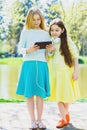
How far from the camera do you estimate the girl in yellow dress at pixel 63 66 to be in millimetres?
2789

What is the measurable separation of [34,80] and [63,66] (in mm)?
230

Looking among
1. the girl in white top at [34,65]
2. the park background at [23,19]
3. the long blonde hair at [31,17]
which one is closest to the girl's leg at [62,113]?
the girl in white top at [34,65]

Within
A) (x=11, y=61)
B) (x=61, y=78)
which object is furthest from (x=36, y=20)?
(x=11, y=61)

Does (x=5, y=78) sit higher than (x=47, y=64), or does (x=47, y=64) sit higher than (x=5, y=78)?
(x=47, y=64)

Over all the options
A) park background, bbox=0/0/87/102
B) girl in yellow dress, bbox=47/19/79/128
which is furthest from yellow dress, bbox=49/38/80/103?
park background, bbox=0/0/87/102

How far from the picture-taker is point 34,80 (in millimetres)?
2725

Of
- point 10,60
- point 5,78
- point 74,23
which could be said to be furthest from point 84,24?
point 5,78

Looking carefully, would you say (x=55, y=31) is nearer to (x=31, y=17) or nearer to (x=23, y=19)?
(x=31, y=17)

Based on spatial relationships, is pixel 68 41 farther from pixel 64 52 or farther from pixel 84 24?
pixel 84 24

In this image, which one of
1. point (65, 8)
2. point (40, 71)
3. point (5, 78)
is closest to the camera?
point (40, 71)

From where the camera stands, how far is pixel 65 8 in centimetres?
787

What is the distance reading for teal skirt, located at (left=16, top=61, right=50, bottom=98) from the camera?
2.72 metres

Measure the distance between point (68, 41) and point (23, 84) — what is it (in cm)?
43

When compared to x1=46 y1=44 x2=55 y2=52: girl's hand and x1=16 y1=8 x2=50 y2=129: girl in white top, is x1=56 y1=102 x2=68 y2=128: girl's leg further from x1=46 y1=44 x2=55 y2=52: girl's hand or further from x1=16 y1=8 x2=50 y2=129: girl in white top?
x1=46 y1=44 x2=55 y2=52: girl's hand
